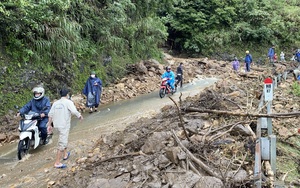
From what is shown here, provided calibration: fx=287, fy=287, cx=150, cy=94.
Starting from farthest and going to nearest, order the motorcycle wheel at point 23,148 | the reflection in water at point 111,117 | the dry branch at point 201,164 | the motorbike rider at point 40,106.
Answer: the reflection in water at point 111,117 < the motorbike rider at point 40,106 < the motorcycle wheel at point 23,148 < the dry branch at point 201,164

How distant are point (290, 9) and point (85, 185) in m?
33.9

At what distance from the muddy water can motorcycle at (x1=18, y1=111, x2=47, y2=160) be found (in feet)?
0.75

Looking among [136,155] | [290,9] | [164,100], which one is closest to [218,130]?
[136,155]

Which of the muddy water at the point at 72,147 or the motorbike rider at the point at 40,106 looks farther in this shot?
the motorbike rider at the point at 40,106

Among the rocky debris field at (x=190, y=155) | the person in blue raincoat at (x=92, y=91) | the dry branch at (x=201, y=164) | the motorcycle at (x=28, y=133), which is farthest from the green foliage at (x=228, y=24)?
the dry branch at (x=201, y=164)

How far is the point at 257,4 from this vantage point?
31797 millimetres

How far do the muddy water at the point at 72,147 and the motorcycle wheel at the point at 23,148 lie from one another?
0.12 m

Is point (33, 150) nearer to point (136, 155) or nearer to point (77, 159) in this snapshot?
point (77, 159)

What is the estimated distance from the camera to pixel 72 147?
7078 mm

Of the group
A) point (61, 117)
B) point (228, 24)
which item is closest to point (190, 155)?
point (61, 117)

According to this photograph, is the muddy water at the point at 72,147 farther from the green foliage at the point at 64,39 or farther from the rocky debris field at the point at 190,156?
the green foliage at the point at 64,39

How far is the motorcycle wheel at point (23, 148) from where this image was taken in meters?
6.38

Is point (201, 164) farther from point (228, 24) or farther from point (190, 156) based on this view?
point (228, 24)

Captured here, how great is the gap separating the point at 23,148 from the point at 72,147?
1108 mm
